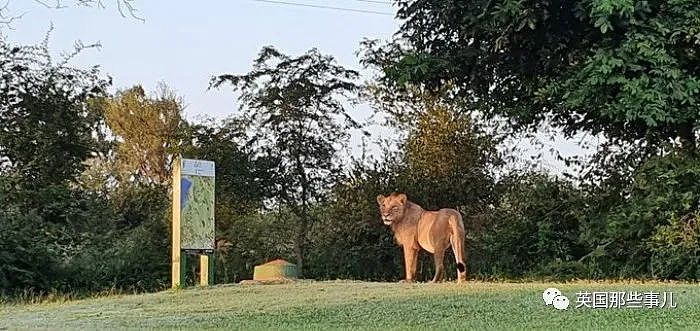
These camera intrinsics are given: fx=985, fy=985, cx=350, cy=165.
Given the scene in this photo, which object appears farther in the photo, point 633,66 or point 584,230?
point 584,230

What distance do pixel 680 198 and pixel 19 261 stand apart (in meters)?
9.80

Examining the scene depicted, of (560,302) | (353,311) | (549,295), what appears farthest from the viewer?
(549,295)

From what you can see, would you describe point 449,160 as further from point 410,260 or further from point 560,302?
point 560,302

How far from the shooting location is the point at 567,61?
14109mm

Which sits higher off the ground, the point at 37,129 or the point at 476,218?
the point at 37,129

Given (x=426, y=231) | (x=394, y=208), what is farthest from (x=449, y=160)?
(x=426, y=231)

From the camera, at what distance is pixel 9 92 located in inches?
688

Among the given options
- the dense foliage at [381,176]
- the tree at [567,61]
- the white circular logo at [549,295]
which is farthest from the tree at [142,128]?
the white circular logo at [549,295]

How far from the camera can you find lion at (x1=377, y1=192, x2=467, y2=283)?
12953 mm

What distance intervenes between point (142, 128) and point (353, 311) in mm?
14258

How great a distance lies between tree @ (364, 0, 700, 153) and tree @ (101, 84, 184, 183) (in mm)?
6397

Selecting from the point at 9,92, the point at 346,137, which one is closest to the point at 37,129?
the point at 9,92

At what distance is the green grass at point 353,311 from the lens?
7.27m

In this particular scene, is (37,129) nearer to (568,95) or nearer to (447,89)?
(447,89)
